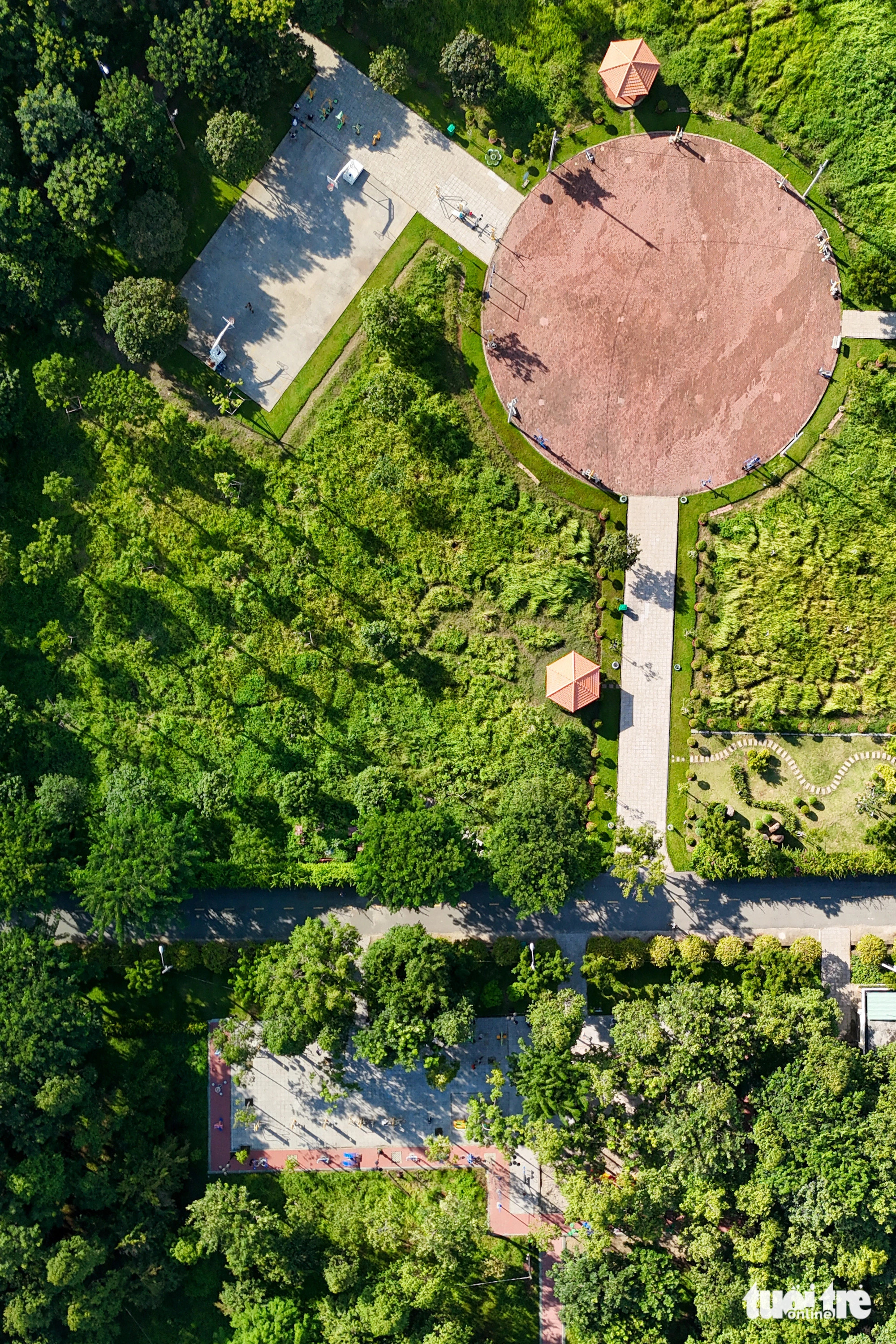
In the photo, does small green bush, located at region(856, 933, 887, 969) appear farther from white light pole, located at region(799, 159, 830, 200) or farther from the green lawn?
white light pole, located at region(799, 159, 830, 200)

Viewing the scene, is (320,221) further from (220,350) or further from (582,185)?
(582,185)

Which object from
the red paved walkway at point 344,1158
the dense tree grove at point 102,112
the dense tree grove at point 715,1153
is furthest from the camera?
the red paved walkway at point 344,1158

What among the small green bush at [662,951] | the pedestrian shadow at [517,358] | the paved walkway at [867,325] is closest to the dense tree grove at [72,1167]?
the small green bush at [662,951]

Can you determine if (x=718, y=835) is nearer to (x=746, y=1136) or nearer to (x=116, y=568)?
(x=746, y=1136)

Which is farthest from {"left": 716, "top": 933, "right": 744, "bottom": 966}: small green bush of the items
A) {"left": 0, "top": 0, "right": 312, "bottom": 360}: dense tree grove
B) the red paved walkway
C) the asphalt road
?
{"left": 0, "top": 0, "right": 312, "bottom": 360}: dense tree grove

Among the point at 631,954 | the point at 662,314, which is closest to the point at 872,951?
the point at 631,954

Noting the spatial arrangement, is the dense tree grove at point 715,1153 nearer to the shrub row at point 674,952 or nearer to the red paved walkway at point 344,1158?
the shrub row at point 674,952
